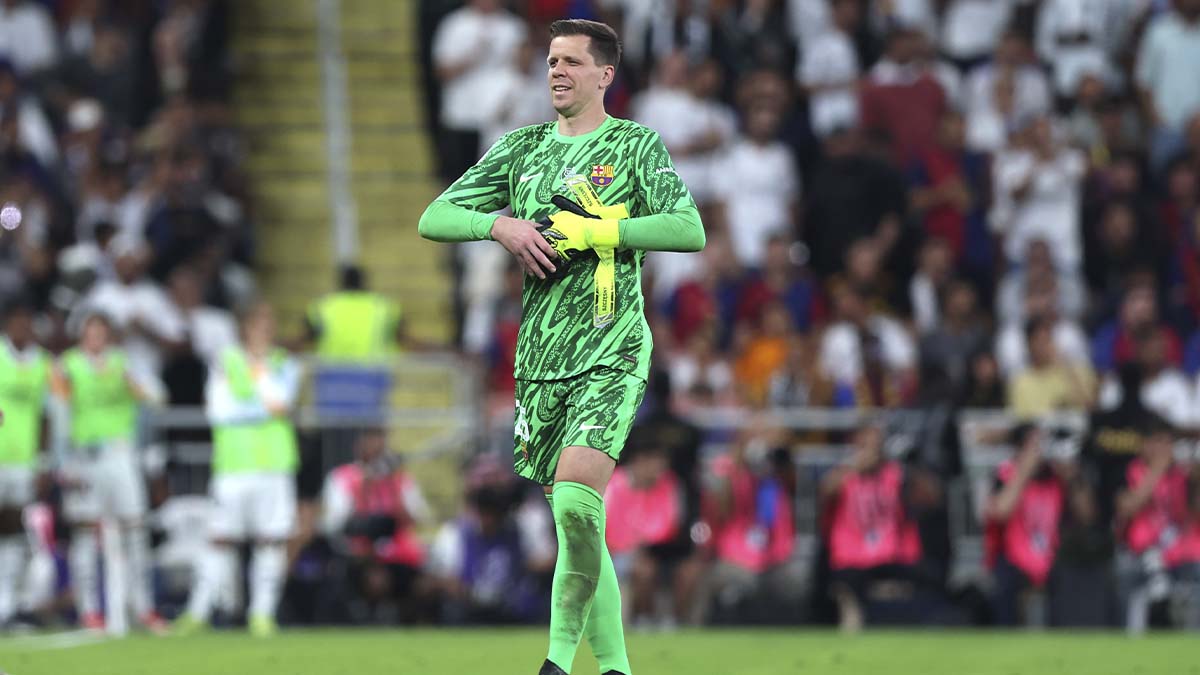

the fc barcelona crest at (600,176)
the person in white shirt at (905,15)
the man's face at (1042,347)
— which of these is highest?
the person in white shirt at (905,15)

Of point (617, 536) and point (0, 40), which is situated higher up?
point (0, 40)

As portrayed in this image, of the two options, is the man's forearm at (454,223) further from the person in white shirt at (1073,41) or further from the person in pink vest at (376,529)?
the person in white shirt at (1073,41)

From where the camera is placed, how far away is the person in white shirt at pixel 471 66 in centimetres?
2273

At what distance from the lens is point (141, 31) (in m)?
23.6

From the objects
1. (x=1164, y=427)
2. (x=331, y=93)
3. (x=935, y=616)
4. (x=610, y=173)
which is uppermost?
(x=331, y=93)

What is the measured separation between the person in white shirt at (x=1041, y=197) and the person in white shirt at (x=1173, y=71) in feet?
4.22

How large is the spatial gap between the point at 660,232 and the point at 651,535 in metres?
9.20

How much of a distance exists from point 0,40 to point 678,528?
9274 mm

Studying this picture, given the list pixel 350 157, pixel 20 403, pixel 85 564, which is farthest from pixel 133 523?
pixel 350 157

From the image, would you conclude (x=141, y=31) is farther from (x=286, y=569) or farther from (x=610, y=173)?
(x=610, y=173)

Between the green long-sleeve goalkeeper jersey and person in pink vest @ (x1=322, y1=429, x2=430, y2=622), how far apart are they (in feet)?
29.9

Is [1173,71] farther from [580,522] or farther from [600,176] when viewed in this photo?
[580,522]

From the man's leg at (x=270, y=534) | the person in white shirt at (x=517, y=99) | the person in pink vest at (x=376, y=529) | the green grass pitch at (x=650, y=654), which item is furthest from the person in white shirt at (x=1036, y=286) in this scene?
the man's leg at (x=270, y=534)

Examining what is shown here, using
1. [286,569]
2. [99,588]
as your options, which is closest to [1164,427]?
[286,569]
